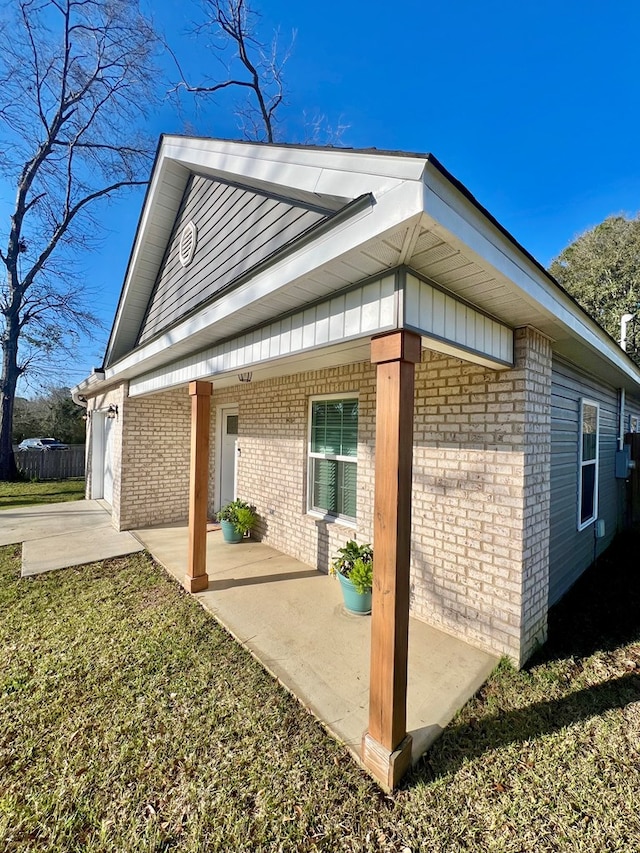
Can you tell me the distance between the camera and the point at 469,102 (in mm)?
8820

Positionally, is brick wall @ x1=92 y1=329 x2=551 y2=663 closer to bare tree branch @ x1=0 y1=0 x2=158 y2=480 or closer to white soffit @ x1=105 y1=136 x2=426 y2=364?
white soffit @ x1=105 y1=136 x2=426 y2=364

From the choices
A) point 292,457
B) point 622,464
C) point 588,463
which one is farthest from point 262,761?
point 622,464

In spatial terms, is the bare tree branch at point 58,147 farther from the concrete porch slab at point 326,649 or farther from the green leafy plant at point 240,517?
the concrete porch slab at point 326,649

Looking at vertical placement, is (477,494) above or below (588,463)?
below

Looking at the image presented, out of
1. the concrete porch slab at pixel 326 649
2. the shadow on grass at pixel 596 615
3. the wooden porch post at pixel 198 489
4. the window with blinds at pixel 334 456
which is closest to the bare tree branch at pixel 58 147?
the wooden porch post at pixel 198 489

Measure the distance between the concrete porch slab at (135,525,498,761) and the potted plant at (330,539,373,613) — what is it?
0.14m

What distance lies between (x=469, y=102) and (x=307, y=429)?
29.9ft

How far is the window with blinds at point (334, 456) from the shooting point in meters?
4.98

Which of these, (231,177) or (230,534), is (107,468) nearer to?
(230,534)

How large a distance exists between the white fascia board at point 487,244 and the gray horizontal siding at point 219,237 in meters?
0.92

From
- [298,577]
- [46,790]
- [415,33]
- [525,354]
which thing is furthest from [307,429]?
[415,33]

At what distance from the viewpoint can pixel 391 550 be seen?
2.12m

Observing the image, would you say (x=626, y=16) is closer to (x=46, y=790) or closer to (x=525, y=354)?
(x=525, y=354)

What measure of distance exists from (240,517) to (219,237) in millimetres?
4222
